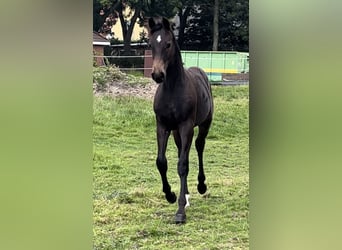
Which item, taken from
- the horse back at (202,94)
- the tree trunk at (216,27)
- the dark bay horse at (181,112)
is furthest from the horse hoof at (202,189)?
the tree trunk at (216,27)

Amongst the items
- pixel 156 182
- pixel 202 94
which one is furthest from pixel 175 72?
pixel 156 182

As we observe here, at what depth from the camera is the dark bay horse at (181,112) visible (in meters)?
2.52

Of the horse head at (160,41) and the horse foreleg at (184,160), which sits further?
the horse foreleg at (184,160)

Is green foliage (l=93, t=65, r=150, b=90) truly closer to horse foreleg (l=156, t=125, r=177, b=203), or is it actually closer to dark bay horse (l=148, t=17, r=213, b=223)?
dark bay horse (l=148, t=17, r=213, b=223)

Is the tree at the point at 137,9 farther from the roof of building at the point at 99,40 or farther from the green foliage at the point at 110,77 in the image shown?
the green foliage at the point at 110,77

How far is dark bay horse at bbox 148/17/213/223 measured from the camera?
252 cm

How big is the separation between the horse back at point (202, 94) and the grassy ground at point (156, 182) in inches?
1.7

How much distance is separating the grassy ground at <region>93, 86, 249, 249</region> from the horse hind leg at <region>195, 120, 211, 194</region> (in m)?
0.02

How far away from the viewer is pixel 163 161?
252 centimetres
